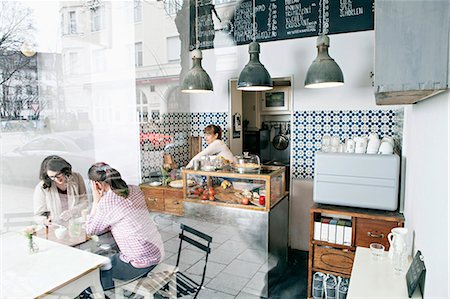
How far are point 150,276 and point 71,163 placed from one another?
3.72 ft

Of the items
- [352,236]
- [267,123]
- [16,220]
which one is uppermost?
[267,123]

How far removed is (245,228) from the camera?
2.84 meters

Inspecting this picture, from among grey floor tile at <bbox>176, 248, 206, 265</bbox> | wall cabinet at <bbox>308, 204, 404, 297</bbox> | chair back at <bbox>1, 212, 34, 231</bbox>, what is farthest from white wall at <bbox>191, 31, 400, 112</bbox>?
chair back at <bbox>1, 212, 34, 231</bbox>

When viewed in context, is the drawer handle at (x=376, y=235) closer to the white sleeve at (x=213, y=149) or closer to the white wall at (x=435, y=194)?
the white wall at (x=435, y=194)

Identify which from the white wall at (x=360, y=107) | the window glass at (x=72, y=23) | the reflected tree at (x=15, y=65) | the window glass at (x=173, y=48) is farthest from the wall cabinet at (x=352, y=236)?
the window glass at (x=173, y=48)

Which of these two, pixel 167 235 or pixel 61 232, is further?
pixel 167 235

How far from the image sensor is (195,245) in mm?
2867

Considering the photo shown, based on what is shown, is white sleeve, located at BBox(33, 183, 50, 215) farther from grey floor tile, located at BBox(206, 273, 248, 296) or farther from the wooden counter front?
grey floor tile, located at BBox(206, 273, 248, 296)

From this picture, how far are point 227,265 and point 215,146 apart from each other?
1381 mm

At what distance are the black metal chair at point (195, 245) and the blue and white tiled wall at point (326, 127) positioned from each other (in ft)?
4.88

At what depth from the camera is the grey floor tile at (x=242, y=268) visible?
2.91 metres

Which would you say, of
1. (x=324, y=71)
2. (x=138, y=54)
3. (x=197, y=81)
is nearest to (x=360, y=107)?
(x=324, y=71)

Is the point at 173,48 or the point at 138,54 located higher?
the point at 173,48

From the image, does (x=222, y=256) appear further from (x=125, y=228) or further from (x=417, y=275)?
(x=417, y=275)
